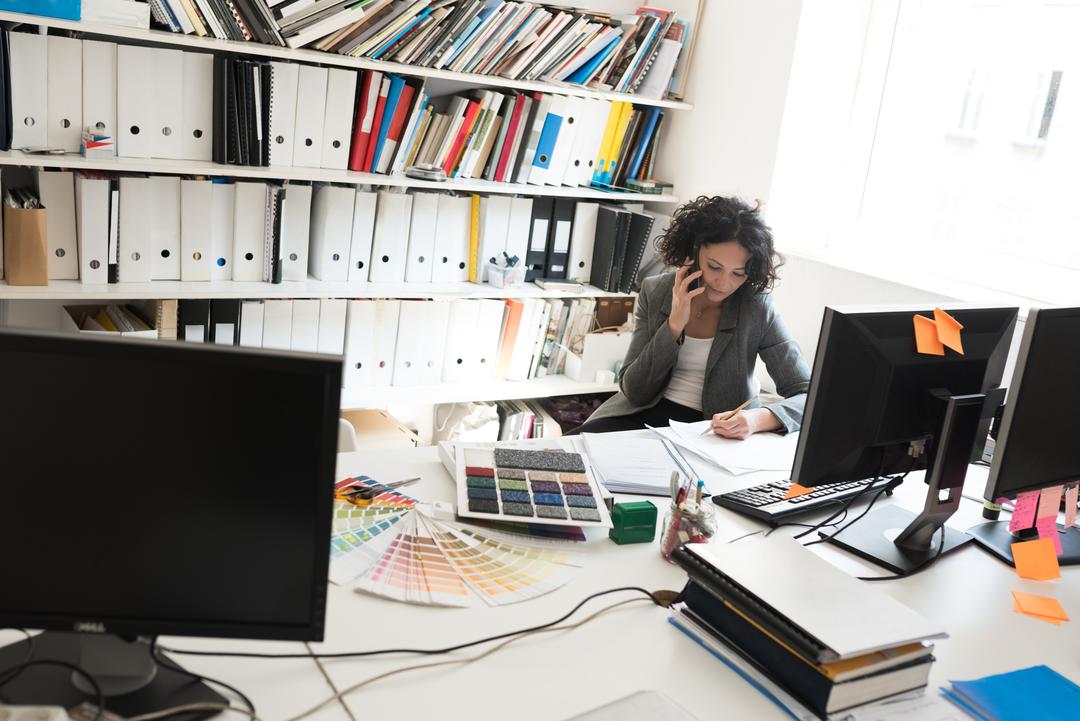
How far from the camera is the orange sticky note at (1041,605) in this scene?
1561 mm

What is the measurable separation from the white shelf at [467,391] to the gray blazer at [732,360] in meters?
0.80

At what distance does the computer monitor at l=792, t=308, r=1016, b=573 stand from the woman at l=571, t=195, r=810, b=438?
759mm

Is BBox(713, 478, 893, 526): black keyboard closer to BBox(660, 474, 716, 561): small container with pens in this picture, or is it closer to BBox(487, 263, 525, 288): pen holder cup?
BBox(660, 474, 716, 561): small container with pens

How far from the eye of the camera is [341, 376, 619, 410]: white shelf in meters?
3.16

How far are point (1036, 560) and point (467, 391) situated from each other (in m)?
2.06

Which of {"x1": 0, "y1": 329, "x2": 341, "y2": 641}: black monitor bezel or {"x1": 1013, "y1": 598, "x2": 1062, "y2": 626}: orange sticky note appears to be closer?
{"x1": 0, "y1": 329, "x2": 341, "y2": 641}: black monitor bezel

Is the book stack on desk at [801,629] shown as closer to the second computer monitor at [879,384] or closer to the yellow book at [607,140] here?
the second computer monitor at [879,384]

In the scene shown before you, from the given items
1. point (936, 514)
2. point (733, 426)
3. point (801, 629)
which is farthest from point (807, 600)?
point (733, 426)

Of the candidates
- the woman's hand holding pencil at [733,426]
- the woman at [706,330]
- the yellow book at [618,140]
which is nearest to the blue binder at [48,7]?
the woman at [706,330]

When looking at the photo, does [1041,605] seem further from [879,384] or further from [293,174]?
[293,174]

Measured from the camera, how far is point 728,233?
100 inches

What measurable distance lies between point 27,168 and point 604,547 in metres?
2.13

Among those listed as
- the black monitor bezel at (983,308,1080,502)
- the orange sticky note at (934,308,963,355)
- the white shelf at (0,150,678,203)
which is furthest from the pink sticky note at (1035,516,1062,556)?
the white shelf at (0,150,678,203)

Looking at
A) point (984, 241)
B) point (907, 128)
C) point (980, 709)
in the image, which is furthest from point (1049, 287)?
point (980, 709)
